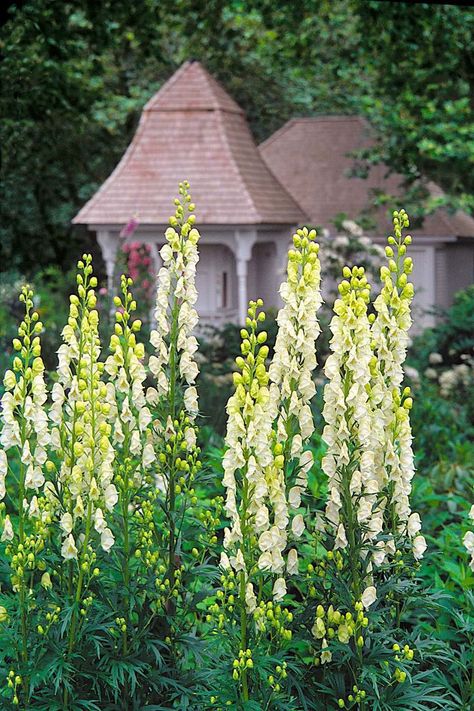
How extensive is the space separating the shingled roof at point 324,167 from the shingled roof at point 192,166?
3428 mm

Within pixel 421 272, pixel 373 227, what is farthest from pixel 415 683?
pixel 421 272

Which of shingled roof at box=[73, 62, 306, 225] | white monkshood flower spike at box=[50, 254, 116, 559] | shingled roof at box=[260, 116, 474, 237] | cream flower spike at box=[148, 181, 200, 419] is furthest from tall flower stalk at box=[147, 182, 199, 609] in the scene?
shingled roof at box=[260, 116, 474, 237]

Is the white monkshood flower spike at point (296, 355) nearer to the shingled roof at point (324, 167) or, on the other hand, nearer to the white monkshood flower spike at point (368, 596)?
the white monkshood flower spike at point (368, 596)

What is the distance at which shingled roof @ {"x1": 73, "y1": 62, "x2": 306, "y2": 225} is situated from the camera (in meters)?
18.4

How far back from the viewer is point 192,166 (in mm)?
18828

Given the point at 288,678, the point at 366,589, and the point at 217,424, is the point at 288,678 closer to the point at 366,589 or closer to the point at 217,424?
the point at 366,589

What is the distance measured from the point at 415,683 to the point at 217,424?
4567mm

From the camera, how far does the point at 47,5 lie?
34.9 ft

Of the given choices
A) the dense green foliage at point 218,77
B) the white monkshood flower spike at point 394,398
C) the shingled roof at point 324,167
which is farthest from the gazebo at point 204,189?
the white monkshood flower spike at point 394,398

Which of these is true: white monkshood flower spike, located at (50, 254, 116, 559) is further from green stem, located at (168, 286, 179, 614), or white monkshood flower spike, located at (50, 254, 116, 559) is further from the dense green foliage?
the dense green foliage

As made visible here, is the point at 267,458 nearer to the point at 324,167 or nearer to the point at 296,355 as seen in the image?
the point at 296,355

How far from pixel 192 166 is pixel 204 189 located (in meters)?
0.61

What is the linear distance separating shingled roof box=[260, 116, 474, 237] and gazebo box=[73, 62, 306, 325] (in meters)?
3.36

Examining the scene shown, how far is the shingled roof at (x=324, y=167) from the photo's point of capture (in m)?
22.4
